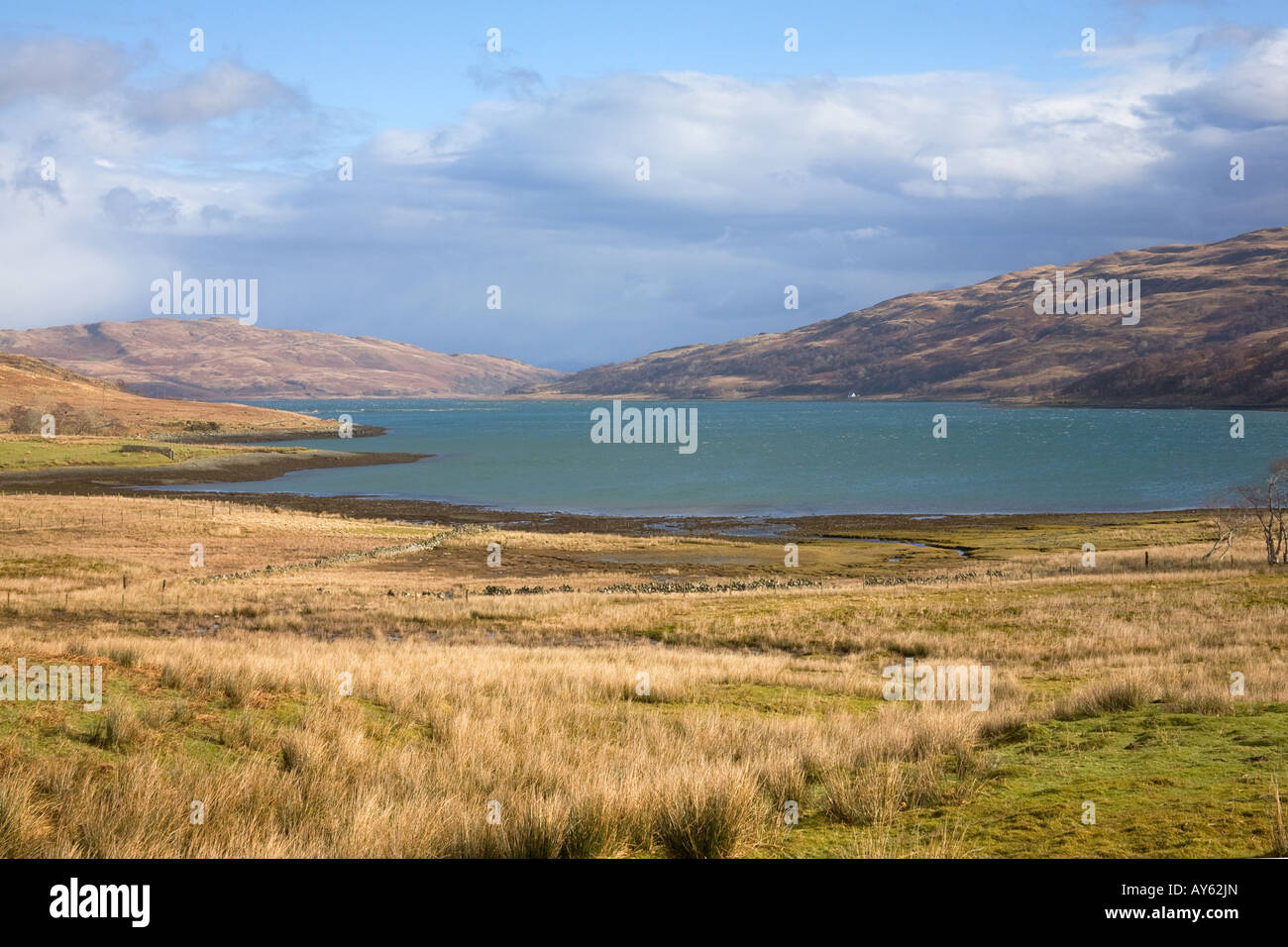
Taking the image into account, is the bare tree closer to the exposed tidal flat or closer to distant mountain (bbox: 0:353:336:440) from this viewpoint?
the exposed tidal flat

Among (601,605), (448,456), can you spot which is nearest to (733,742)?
(601,605)

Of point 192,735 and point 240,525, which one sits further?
point 240,525

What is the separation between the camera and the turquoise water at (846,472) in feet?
261

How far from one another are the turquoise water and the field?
38.5 metres

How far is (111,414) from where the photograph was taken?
163375 mm

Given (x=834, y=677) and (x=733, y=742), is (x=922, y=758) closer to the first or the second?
(x=733, y=742)

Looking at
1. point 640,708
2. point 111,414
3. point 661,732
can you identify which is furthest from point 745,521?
point 111,414

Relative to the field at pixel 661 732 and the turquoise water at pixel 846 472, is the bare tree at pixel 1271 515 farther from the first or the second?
the field at pixel 661 732

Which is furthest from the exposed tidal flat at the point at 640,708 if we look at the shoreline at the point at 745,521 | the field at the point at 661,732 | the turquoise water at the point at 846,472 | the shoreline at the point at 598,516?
the turquoise water at the point at 846,472

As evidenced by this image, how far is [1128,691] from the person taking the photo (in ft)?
40.6

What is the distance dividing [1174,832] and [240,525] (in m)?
60.1

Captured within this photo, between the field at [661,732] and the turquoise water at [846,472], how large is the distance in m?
38.5

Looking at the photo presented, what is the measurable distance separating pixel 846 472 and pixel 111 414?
129574mm

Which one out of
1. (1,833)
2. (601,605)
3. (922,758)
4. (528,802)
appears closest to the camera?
(1,833)
